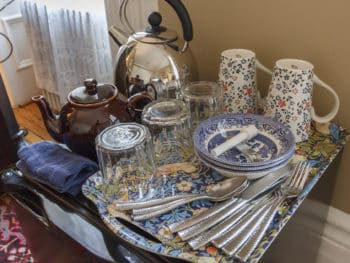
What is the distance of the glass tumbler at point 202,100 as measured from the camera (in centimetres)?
71

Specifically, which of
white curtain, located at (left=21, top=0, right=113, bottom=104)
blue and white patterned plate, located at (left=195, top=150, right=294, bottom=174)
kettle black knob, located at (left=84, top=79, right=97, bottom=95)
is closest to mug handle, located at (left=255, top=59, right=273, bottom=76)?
blue and white patterned plate, located at (left=195, top=150, right=294, bottom=174)

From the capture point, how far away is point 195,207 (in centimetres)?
56

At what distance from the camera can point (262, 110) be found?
2.54ft

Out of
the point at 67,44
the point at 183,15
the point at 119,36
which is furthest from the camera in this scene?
the point at 67,44

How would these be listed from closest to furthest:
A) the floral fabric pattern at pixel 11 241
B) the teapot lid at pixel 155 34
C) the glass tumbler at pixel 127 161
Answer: the glass tumbler at pixel 127 161, the teapot lid at pixel 155 34, the floral fabric pattern at pixel 11 241

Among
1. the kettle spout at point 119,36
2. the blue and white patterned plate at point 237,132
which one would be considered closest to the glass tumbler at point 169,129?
the blue and white patterned plate at point 237,132

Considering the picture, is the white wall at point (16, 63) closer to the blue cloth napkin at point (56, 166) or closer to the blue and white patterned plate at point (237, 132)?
the blue cloth napkin at point (56, 166)

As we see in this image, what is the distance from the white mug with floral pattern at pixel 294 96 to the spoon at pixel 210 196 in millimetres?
171

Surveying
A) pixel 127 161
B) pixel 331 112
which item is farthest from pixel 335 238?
pixel 127 161

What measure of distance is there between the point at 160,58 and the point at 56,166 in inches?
12.1

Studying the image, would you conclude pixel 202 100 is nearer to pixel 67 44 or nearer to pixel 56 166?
pixel 56 166

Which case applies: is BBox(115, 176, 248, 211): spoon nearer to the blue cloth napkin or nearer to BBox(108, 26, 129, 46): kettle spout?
the blue cloth napkin

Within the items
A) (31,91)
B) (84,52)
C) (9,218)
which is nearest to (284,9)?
(84,52)

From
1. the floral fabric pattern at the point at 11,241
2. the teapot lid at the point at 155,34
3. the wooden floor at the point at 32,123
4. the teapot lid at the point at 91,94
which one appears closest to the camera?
the teapot lid at the point at 91,94
